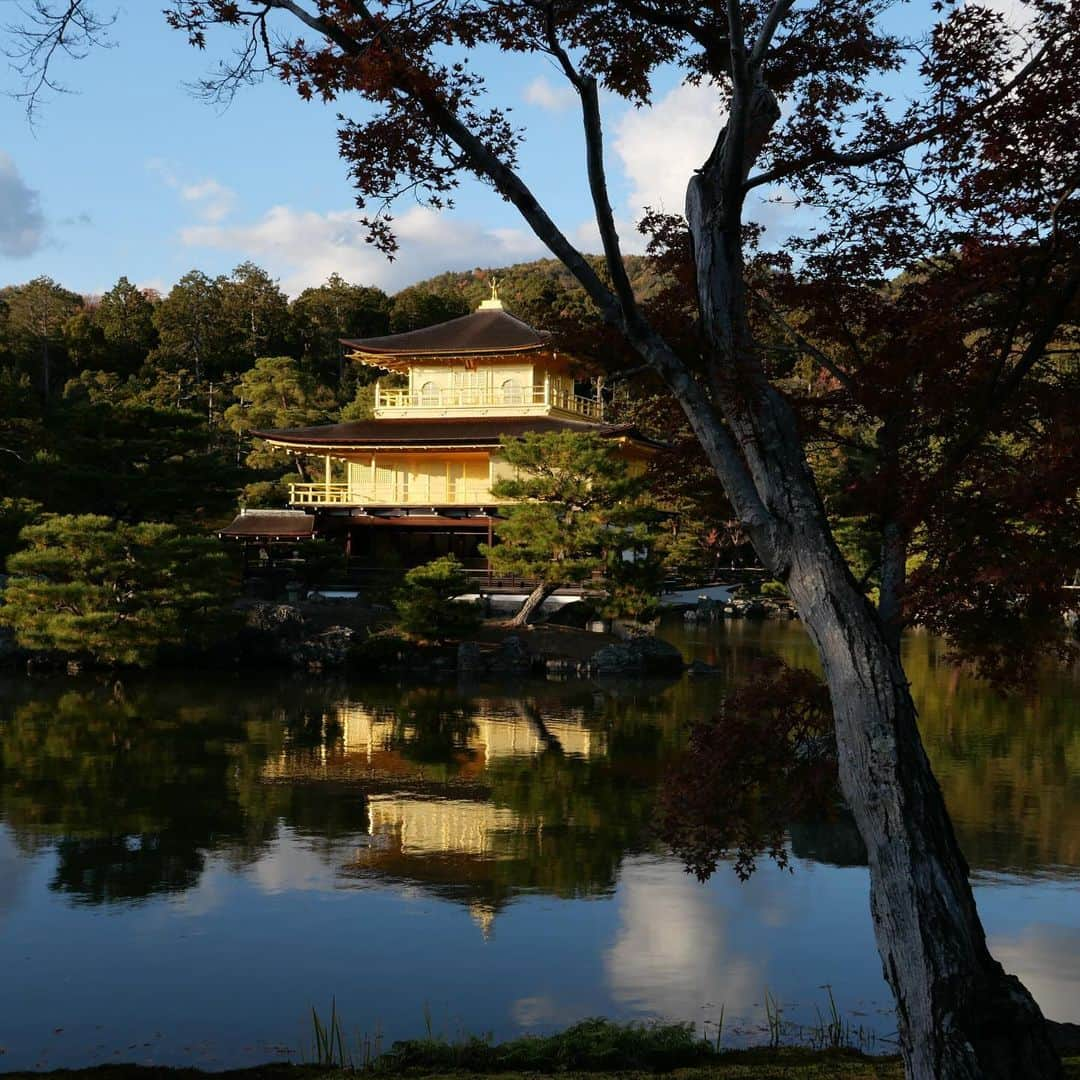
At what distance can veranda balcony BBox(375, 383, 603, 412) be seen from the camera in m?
25.2

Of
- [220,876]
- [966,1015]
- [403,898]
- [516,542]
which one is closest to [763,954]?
[403,898]

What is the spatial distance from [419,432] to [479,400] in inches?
77.0

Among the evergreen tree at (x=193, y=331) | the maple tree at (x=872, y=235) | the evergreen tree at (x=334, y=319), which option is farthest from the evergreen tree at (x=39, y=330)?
the maple tree at (x=872, y=235)

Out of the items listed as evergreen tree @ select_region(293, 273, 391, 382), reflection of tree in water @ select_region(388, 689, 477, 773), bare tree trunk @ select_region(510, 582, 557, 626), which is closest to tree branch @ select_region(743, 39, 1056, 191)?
A: reflection of tree in water @ select_region(388, 689, 477, 773)

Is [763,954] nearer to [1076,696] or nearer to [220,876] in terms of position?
[220,876]

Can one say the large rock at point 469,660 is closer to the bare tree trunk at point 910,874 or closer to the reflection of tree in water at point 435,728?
the reflection of tree in water at point 435,728

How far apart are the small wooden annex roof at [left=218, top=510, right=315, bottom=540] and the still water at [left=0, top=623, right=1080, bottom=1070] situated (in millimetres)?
10015

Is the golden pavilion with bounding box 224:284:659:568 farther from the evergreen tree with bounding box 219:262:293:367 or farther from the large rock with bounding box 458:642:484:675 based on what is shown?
the evergreen tree with bounding box 219:262:293:367

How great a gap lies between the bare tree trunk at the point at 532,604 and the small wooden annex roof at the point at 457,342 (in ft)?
22.8

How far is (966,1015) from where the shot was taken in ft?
10.5

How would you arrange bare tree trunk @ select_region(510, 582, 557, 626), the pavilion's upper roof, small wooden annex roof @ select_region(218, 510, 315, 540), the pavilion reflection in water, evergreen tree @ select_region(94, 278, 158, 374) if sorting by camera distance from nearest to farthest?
the pavilion reflection in water < bare tree trunk @ select_region(510, 582, 557, 626) < small wooden annex roof @ select_region(218, 510, 315, 540) < the pavilion's upper roof < evergreen tree @ select_region(94, 278, 158, 374)

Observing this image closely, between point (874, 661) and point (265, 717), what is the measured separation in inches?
409

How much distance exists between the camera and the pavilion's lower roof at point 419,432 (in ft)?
76.3

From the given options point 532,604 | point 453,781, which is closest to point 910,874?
point 453,781
